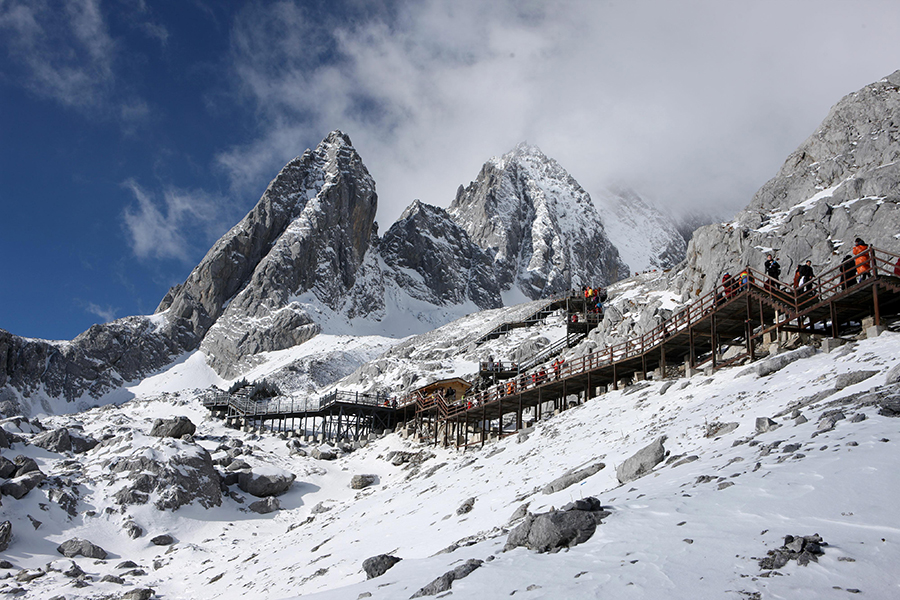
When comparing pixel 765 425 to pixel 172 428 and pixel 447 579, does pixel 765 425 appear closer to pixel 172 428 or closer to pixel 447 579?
pixel 447 579

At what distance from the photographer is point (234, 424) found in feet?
167

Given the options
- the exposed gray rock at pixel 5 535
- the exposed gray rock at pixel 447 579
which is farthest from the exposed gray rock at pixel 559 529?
the exposed gray rock at pixel 5 535

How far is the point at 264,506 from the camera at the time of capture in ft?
103

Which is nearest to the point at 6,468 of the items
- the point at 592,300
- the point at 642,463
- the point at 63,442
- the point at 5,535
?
the point at 5,535

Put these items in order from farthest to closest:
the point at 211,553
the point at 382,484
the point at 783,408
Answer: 1. the point at 382,484
2. the point at 211,553
3. the point at 783,408

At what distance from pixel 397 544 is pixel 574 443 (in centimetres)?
781

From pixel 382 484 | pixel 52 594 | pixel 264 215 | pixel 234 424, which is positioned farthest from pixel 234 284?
pixel 52 594

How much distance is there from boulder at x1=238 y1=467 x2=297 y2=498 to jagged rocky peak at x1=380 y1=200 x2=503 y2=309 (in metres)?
130

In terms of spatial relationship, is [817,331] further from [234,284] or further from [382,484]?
[234,284]

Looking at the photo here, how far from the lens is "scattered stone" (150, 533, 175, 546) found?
26.6 m

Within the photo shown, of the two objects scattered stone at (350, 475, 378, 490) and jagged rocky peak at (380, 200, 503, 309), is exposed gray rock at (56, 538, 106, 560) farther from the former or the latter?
jagged rocky peak at (380, 200, 503, 309)

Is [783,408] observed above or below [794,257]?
below

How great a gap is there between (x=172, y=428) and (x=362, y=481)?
13158 mm

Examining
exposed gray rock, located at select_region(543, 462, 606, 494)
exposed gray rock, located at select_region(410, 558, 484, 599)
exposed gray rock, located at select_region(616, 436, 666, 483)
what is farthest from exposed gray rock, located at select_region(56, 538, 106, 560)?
exposed gray rock, located at select_region(410, 558, 484, 599)
